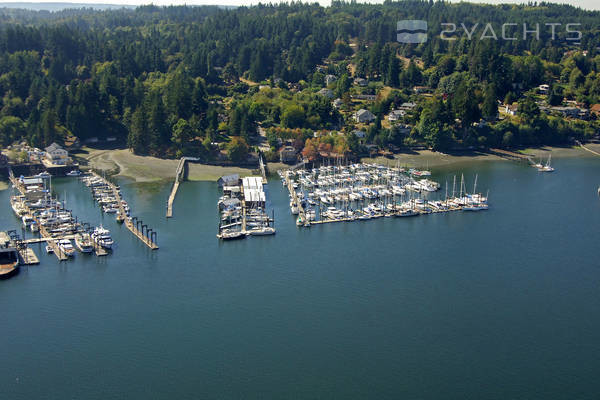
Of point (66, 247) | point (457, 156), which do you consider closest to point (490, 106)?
point (457, 156)

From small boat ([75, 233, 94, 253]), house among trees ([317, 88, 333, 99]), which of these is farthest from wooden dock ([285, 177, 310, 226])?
house among trees ([317, 88, 333, 99])

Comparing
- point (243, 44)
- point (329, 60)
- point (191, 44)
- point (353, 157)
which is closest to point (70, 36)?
point (191, 44)

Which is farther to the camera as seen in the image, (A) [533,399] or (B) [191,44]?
(B) [191,44]

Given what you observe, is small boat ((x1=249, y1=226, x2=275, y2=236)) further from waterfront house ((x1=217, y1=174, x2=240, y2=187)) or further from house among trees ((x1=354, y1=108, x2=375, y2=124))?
house among trees ((x1=354, y1=108, x2=375, y2=124))

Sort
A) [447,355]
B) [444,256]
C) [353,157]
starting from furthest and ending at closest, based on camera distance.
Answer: [353,157], [444,256], [447,355]

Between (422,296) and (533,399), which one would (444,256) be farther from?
(533,399)

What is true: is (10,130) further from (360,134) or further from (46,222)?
(360,134)

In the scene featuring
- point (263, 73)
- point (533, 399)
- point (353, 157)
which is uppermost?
point (263, 73)
